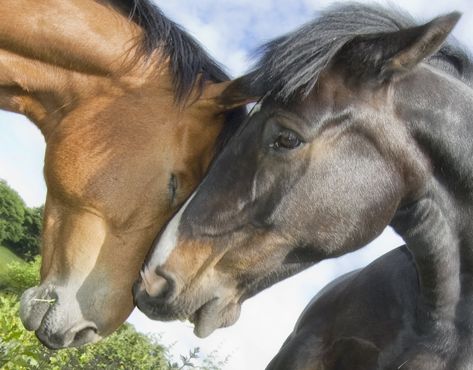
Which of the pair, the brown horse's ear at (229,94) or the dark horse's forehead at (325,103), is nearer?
the dark horse's forehead at (325,103)

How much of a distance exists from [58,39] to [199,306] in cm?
197

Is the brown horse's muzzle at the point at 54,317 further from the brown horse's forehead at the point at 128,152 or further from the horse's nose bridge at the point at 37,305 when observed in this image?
the brown horse's forehead at the point at 128,152

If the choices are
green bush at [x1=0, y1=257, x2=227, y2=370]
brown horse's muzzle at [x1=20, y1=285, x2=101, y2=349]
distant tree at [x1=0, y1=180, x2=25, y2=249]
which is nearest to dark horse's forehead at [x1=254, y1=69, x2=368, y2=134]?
brown horse's muzzle at [x1=20, y1=285, x2=101, y2=349]

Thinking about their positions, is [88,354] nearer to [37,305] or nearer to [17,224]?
[37,305]

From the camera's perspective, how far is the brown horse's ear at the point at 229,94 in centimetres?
384

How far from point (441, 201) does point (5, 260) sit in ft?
124

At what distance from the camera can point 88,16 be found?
13.3 feet

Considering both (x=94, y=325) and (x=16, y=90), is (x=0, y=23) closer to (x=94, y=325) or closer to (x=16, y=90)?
(x=16, y=90)

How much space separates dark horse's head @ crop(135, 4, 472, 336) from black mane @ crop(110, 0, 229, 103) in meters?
1.06

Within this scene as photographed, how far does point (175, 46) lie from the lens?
4180 mm

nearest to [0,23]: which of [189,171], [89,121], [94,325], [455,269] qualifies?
[89,121]

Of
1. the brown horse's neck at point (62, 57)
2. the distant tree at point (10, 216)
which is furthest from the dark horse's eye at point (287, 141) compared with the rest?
the distant tree at point (10, 216)

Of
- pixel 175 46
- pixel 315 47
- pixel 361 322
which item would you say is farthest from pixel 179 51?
pixel 361 322

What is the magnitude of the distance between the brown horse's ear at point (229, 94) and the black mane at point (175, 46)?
4.1 inches
